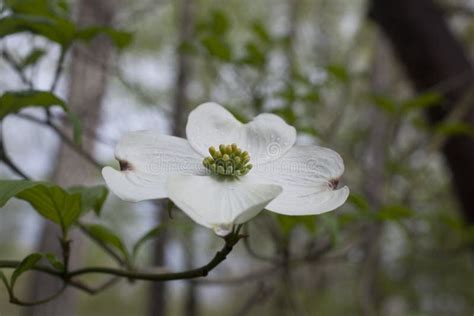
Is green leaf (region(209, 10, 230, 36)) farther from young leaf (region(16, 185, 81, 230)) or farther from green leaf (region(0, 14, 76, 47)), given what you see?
young leaf (region(16, 185, 81, 230))

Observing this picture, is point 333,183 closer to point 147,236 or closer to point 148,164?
point 148,164

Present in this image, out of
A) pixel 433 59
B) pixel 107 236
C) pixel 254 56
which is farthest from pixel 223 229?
pixel 433 59

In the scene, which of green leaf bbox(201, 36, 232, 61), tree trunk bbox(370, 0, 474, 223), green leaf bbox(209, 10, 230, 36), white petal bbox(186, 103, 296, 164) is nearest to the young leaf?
white petal bbox(186, 103, 296, 164)

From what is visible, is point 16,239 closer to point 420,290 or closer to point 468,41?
point 420,290

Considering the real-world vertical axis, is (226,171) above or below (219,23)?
below

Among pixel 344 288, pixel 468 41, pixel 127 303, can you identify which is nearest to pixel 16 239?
pixel 127 303
